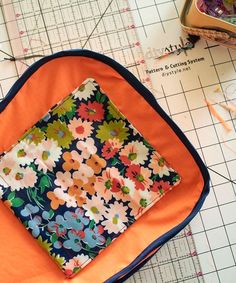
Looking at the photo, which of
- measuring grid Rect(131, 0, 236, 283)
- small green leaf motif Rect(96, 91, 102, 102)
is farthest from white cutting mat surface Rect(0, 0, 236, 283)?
small green leaf motif Rect(96, 91, 102, 102)

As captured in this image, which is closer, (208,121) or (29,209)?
(29,209)

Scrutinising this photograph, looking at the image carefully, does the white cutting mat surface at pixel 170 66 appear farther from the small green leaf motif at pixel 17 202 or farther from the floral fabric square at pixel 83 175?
the small green leaf motif at pixel 17 202

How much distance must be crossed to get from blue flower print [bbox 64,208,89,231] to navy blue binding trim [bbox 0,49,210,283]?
0.12 metres

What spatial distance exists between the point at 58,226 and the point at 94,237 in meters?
0.08

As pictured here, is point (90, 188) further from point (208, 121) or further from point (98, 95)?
point (208, 121)

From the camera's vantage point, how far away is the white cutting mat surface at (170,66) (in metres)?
1.00

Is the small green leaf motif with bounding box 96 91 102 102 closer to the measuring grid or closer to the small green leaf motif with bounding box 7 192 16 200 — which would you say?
the measuring grid

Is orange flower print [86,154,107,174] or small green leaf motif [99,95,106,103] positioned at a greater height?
small green leaf motif [99,95,106,103]

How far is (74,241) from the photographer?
3.08 ft

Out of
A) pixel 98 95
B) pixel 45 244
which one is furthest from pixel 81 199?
pixel 98 95

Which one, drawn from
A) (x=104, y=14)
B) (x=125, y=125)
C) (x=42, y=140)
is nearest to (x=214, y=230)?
(x=125, y=125)

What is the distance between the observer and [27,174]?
94 cm

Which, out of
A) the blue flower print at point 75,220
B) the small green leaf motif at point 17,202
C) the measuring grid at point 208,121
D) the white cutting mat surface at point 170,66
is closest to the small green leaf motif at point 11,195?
the small green leaf motif at point 17,202

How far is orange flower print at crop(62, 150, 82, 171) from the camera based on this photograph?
0.96 metres
